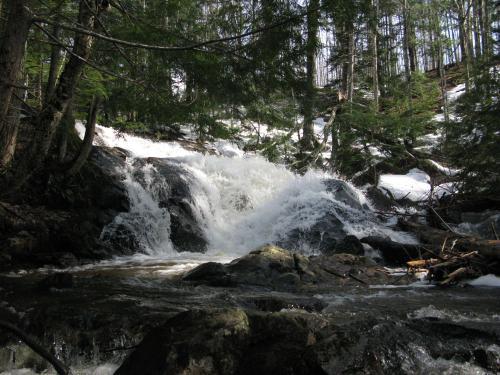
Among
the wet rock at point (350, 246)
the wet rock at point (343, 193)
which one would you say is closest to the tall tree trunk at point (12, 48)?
the wet rock at point (350, 246)

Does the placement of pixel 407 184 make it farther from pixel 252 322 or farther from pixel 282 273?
pixel 252 322

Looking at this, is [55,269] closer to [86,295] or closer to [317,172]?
[86,295]

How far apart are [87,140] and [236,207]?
18.1ft

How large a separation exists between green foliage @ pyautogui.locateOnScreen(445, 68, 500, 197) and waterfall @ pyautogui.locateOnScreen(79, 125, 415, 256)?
285 centimetres

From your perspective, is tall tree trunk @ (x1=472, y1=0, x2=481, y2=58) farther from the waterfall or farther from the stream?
the stream

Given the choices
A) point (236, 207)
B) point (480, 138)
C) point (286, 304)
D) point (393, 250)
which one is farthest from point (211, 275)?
point (236, 207)

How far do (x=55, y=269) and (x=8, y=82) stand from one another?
642 cm

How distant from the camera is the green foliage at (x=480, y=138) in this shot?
26.1 ft

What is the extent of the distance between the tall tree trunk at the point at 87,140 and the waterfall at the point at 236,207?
162 cm

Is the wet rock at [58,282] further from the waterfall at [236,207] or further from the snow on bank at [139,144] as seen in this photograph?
the snow on bank at [139,144]

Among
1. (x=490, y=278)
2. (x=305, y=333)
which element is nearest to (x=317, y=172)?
(x=490, y=278)

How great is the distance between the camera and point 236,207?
14008mm

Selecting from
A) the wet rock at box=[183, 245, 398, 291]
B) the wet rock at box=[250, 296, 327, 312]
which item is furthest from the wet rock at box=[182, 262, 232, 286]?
the wet rock at box=[250, 296, 327, 312]

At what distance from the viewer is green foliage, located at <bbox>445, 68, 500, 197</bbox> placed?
26.1 feet
